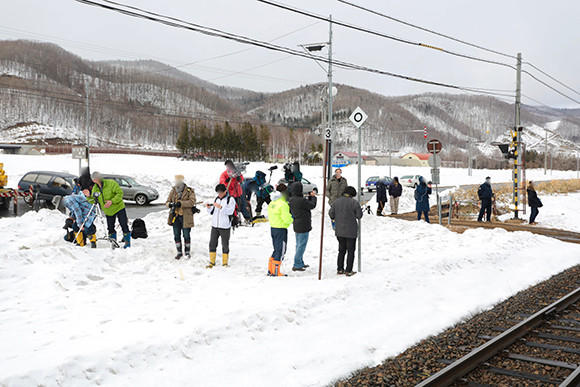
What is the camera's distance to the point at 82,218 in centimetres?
972

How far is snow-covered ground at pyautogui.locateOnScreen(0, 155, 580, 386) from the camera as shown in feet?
16.1

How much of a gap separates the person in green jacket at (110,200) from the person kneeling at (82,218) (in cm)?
36

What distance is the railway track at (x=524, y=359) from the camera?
4980 mm

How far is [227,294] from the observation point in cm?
740

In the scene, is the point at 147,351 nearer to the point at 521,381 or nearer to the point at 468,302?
the point at 521,381

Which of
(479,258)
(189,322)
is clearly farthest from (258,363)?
(479,258)

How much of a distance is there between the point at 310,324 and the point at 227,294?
163cm

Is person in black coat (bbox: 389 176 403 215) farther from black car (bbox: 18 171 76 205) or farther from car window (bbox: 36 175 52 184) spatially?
car window (bbox: 36 175 52 184)

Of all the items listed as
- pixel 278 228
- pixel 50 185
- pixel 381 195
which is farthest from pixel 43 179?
pixel 278 228

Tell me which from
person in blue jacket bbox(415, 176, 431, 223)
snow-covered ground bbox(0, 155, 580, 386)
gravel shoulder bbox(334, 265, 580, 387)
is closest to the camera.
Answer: snow-covered ground bbox(0, 155, 580, 386)

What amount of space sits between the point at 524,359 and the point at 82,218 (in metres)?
8.49

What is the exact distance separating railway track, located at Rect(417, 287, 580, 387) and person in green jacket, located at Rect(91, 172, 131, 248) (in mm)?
7650

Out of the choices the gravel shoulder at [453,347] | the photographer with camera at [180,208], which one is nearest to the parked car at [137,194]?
the photographer with camera at [180,208]

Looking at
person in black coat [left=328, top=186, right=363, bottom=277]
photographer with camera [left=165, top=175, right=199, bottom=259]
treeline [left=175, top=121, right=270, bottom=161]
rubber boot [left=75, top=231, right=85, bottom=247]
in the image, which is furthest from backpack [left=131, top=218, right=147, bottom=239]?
treeline [left=175, top=121, right=270, bottom=161]
